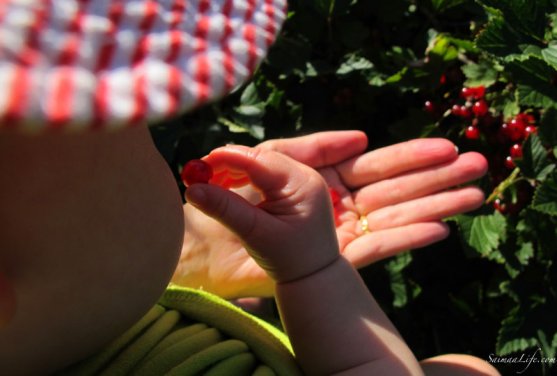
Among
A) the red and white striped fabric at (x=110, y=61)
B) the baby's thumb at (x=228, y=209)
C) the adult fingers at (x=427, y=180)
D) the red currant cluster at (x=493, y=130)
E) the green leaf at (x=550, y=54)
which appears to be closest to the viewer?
the red and white striped fabric at (x=110, y=61)

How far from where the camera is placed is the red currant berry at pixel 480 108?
5.15 ft

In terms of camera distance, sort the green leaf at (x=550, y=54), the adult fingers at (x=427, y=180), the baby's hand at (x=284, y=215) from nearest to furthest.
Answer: the baby's hand at (x=284, y=215) < the green leaf at (x=550, y=54) < the adult fingers at (x=427, y=180)

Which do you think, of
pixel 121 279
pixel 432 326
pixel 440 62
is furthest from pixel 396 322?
pixel 121 279

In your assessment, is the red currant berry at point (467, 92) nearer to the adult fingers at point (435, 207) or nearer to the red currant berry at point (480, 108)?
the red currant berry at point (480, 108)

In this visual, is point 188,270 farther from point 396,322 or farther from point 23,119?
point 23,119

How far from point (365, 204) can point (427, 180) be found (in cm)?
14

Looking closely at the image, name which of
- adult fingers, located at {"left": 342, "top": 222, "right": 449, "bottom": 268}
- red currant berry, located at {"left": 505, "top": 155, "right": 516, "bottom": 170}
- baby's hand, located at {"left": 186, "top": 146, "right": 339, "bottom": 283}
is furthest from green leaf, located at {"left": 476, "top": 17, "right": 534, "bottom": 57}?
baby's hand, located at {"left": 186, "top": 146, "right": 339, "bottom": 283}

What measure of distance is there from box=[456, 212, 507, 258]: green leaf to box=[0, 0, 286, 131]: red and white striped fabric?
3.50 feet

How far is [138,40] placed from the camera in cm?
48

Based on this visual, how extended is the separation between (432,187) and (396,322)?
519 mm

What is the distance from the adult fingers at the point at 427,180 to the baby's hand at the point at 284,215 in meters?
0.35

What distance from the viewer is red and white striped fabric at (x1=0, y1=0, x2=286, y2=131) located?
42cm

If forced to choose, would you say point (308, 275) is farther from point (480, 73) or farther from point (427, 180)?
point (480, 73)

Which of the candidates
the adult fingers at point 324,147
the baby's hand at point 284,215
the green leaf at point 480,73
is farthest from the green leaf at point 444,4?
the baby's hand at point 284,215
